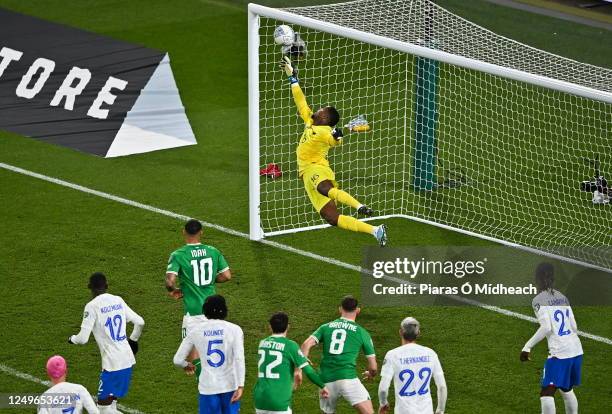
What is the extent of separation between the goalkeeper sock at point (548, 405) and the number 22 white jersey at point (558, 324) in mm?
425

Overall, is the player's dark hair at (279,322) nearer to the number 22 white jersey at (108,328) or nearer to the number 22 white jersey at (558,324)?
the number 22 white jersey at (108,328)

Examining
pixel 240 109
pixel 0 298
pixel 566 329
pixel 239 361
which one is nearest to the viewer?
pixel 239 361

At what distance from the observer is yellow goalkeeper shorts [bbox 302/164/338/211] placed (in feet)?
53.4

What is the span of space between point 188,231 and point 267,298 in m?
2.68

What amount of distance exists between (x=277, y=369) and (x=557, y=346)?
283 cm

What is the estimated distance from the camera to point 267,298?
49.4ft

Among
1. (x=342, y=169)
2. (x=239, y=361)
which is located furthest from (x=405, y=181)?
(x=239, y=361)

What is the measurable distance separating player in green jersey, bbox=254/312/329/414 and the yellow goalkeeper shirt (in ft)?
18.0

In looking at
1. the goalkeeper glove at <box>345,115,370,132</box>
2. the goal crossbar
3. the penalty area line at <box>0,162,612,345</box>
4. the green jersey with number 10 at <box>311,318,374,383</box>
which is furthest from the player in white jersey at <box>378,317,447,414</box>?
the goalkeeper glove at <box>345,115,370,132</box>

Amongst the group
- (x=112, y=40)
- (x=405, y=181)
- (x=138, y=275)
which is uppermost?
(x=112, y=40)

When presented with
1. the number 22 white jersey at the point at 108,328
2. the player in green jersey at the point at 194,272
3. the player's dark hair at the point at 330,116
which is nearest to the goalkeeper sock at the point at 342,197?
the player's dark hair at the point at 330,116

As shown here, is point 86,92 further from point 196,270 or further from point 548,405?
point 548,405

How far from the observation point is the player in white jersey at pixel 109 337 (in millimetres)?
11688

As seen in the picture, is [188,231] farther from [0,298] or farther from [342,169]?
[342,169]
